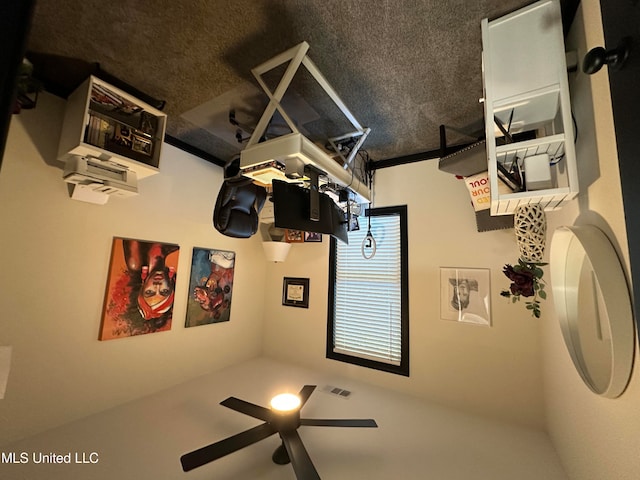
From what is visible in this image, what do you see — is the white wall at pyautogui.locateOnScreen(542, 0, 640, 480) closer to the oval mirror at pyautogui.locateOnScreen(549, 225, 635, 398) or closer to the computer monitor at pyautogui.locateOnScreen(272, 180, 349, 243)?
the oval mirror at pyautogui.locateOnScreen(549, 225, 635, 398)

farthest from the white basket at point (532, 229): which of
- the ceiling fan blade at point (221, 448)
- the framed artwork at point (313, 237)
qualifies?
the framed artwork at point (313, 237)

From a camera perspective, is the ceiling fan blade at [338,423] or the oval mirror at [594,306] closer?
the oval mirror at [594,306]

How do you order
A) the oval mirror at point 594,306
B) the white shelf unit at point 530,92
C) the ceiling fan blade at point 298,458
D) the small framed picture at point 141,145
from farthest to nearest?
the small framed picture at point 141,145, the ceiling fan blade at point 298,458, the white shelf unit at point 530,92, the oval mirror at point 594,306

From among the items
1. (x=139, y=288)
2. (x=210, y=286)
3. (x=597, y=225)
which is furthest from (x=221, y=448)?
(x=597, y=225)

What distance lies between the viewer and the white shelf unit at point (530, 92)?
976mm

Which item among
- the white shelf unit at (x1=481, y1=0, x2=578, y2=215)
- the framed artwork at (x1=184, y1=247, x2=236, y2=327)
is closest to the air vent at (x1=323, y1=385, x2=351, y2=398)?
the framed artwork at (x1=184, y1=247, x2=236, y2=327)

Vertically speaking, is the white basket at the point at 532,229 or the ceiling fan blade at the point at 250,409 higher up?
the white basket at the point at 532,229

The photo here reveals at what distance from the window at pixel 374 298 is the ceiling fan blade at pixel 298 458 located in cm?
127

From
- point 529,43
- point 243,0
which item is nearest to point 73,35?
point 243,0

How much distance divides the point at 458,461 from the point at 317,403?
3.24 feet

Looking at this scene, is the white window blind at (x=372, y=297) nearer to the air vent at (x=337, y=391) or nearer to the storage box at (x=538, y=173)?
the air vent at (x=337, y=391)

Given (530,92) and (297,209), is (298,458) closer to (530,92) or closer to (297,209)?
(297,209)

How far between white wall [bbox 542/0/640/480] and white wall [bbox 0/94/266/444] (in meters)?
2.74

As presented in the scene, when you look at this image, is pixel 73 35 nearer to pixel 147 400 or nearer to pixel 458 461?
pixel 147 400
